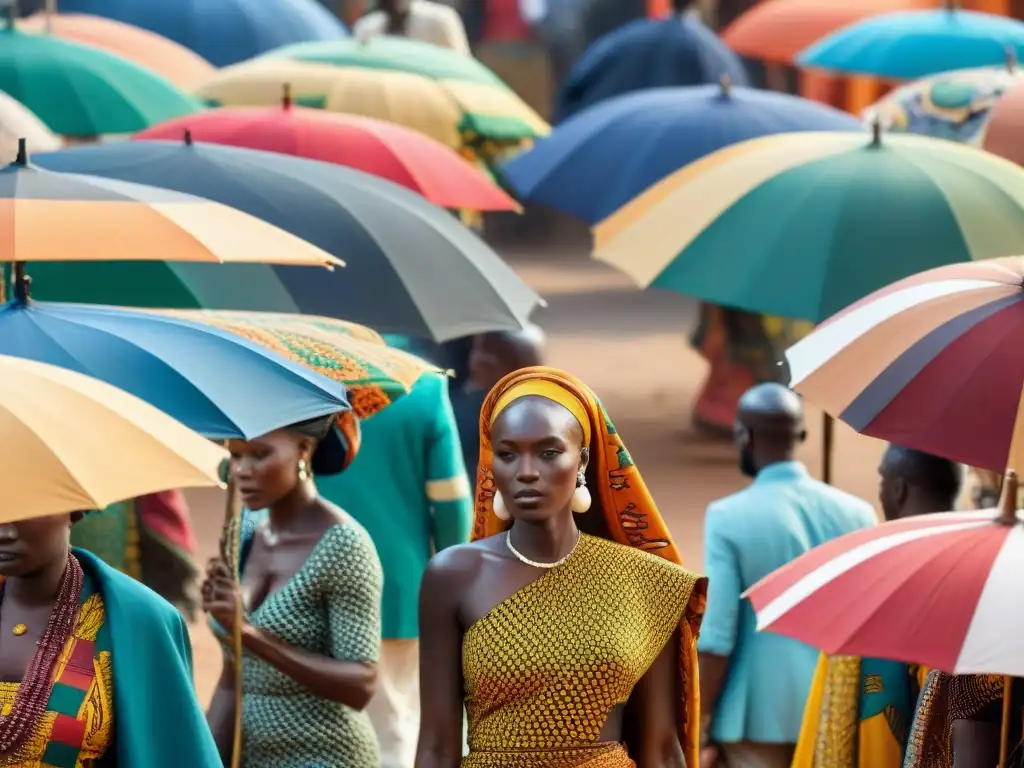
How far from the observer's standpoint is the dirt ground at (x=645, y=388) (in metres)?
12.0

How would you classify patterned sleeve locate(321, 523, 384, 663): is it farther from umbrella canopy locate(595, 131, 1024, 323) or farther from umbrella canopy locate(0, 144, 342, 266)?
umbrella canopy locate(595, 131, 1024, 323)

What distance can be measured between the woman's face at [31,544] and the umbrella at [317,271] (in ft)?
7.43

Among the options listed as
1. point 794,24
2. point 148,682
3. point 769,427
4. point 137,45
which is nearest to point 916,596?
point 148,682

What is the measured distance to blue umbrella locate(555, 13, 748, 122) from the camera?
16.6 metres

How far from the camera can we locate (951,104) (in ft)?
34.1

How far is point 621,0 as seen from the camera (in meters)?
26.1

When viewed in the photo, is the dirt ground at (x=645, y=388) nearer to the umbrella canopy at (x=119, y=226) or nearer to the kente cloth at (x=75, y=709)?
the umbrella canopy at (x=119, y=226)

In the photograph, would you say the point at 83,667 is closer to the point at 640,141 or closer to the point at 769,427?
the point at 769,427

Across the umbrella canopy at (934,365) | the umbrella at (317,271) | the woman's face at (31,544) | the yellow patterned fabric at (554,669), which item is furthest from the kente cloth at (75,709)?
the umbrella at (317,271)

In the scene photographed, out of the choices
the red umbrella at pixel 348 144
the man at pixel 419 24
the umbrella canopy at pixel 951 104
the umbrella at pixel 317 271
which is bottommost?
the umbrella at pixel 317 271

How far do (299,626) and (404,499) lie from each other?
138 centimetres

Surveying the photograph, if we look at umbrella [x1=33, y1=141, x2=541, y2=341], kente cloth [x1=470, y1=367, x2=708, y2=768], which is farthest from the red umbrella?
kente cloth [x1=470, y1=367, x2=708, y2=768]

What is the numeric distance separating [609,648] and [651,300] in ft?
53.9

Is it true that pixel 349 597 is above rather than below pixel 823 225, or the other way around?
below
